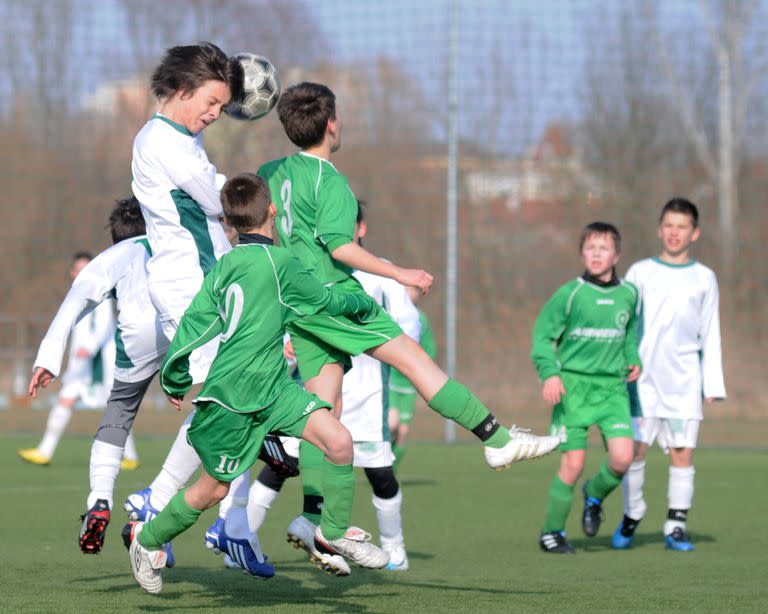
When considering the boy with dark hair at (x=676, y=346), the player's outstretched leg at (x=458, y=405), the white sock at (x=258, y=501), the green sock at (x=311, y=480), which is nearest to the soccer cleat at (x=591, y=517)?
the boy with dark hair at (x=676, y=346)

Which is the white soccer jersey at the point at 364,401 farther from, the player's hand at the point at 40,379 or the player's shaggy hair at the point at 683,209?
the player's shaggy hair at the point at 683,209

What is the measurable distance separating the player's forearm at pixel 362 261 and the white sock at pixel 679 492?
2999 mm

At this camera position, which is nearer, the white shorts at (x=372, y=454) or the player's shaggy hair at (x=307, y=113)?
the player's shaggy hair at (x=307, y=113)

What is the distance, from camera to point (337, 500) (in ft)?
16.8

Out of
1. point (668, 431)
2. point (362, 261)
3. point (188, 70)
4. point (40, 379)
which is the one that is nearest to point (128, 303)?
point (40, 379)

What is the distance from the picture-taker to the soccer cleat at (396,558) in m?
6.54

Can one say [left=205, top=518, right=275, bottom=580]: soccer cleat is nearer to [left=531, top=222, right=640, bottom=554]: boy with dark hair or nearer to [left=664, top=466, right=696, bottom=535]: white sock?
[left=531, top=222, right=640, bottom=554]: boy with dark hair

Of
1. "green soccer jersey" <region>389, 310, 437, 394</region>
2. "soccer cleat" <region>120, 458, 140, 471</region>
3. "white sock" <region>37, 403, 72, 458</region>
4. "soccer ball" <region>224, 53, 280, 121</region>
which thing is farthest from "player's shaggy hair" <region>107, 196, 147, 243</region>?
"white sock" <region>37, 403, 72, 458</region>

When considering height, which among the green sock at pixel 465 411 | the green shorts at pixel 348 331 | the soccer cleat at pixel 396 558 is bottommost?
the soccer cleat at pixel 396 558

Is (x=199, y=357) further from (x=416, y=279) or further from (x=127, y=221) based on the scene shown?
(x=127, y=221)

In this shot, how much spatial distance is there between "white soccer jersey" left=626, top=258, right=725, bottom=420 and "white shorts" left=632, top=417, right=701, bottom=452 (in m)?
0.05

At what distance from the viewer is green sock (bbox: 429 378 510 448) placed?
5.41 meters

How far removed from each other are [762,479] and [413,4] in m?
6.49

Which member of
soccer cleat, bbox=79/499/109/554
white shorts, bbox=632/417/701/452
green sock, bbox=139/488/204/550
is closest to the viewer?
green sock, bbox=139/488/204/550
